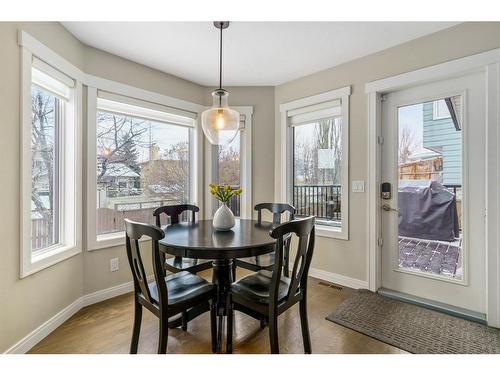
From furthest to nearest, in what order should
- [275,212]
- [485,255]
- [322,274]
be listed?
1. [322,274]
2. [275,212]
3. [485,255]

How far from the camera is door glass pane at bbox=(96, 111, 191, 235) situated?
2648mm

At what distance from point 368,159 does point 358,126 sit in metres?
0.38

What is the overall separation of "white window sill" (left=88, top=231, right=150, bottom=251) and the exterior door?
2750mm

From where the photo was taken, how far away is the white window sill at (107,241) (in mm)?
2449

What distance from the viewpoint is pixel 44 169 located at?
210 cm

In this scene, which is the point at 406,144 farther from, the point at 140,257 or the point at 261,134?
the point at 140,257

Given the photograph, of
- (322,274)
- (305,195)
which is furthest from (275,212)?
(322,274)

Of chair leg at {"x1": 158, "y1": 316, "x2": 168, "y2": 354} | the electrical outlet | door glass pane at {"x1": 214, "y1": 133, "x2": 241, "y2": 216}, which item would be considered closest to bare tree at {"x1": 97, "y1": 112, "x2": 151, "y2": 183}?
the electrical outlet

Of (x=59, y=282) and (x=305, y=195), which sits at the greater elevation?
(x=305, y=195)

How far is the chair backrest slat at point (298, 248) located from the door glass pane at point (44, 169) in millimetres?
1918

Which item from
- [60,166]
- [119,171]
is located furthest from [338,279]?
[60,166]

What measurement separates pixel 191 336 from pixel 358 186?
2.15m

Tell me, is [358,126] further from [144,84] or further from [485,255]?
[144,84]

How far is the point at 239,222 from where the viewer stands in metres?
2.40
